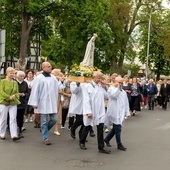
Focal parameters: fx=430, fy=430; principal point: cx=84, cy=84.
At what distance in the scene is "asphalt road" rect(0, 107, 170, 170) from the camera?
25.2 ft

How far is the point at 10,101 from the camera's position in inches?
397

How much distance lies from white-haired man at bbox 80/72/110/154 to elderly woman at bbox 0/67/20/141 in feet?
5.83

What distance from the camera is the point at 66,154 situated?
344 inches

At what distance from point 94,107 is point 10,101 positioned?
2.17 metres

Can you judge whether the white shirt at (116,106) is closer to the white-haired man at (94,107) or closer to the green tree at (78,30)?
the white-haired man at (94,107)

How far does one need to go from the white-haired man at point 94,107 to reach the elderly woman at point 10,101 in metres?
1.78

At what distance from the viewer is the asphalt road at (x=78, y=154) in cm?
769

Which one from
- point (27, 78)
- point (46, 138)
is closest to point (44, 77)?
point (46, 138)

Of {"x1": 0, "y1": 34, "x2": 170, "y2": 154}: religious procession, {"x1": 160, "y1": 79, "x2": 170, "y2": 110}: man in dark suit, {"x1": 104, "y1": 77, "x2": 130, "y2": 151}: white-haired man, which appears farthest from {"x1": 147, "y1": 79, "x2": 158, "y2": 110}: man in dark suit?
{"x1": 104, "y1": 77, "x2": 130, "y2": 151}: white-haired man

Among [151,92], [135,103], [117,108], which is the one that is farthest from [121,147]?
[151,92]

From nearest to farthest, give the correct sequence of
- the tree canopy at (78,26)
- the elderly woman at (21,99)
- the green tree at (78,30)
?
the elderly woman at (21,99)
the tree canopy at (78,26)
the green tree at (78,30)

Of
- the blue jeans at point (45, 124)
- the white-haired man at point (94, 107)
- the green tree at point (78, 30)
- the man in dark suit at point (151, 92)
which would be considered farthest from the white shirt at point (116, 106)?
the green tree at point (78, 30)

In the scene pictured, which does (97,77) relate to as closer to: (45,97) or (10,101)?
(45,97)

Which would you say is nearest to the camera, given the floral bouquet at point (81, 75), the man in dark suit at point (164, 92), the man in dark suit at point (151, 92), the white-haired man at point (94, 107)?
the white-haired man at point (94, 107)
